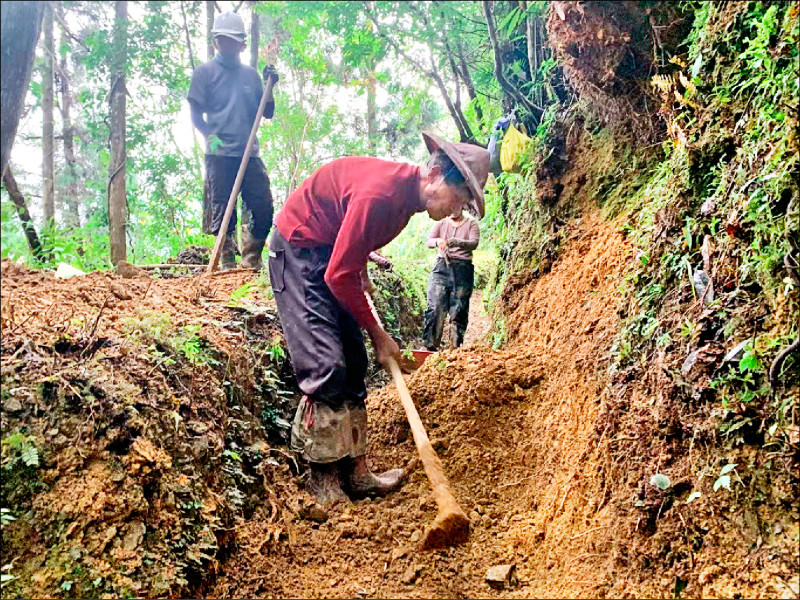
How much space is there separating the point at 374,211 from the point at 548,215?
2.40m

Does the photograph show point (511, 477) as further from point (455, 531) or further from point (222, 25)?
point (222, 25)

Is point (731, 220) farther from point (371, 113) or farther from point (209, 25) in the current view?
point (209, 25)

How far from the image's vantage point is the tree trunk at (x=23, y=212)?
1.90 metres

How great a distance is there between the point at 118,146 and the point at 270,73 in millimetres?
1840

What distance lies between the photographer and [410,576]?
8.22ft

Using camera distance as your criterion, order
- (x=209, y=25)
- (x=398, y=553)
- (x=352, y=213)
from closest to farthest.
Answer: (x=398, y=553) < (x=352, y=213) < (x=209, y=25)

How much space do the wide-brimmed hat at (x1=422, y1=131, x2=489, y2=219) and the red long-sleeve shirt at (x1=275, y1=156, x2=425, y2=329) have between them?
181 millimetres

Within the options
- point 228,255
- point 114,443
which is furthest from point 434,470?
point 228,255

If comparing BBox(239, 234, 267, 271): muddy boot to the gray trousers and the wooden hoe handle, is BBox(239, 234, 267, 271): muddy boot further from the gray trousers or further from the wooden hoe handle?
the wooden hoe handle

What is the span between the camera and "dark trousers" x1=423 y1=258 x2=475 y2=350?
20.9 feet

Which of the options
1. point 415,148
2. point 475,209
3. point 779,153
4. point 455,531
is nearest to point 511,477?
point 455,531

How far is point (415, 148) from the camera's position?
16.4 ft

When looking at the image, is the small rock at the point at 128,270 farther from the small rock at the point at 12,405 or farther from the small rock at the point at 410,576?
the small rock at the point at 410,576

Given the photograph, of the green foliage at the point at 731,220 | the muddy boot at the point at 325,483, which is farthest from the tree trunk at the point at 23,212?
the green foliage at the point at 731,220
